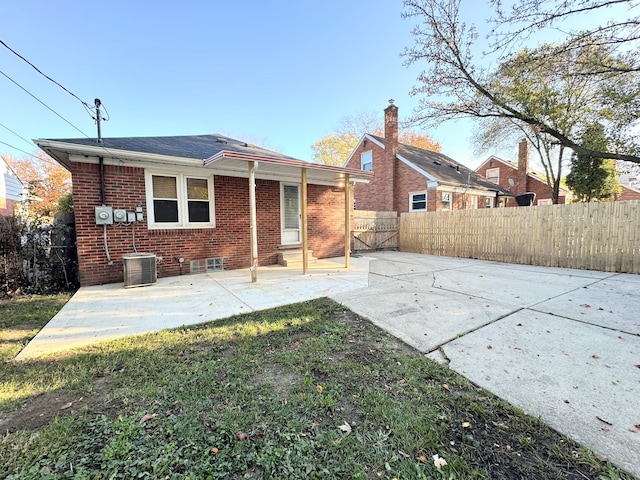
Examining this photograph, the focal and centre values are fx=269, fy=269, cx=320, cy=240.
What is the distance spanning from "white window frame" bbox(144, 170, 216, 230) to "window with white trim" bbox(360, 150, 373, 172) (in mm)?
11818

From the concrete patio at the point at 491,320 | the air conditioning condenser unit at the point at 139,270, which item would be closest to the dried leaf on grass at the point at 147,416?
the concrete patio at the point at 491,320

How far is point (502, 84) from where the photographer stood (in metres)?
8.88

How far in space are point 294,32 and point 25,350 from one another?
13436 millimetres

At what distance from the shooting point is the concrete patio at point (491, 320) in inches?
82.1

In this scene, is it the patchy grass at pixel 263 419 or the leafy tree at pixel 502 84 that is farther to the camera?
the leafy tree at pixel 502 84

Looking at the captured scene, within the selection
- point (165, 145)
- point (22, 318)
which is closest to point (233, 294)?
point (22, 318)

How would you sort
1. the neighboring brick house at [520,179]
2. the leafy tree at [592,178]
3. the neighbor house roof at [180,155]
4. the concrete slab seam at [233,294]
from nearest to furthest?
the concrete slab seam at [233,294]
the neighbor house roof at [180,155]
the leafy tree at [592,178]
the neighboring brick house at [520,179]

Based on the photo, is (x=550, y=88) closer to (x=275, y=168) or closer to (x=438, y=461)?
(x=275, y=168)

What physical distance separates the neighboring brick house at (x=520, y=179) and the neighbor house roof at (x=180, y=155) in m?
17.7

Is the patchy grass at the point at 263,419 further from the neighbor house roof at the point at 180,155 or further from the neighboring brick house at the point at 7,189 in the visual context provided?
the neighboring brick house at the point at 7,189

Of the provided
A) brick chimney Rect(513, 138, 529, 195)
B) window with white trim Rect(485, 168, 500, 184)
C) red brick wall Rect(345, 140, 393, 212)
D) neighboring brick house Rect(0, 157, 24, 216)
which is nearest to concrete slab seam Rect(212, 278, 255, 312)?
red brick wall Rect(345, 140, 393, 212)

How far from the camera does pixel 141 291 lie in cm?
535

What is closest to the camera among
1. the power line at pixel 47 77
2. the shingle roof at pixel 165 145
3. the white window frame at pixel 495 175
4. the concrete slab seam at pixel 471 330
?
the concrete slab seam at pixel 471 330

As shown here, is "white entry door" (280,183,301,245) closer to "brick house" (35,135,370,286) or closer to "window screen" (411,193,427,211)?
"brick house" (35,135,370,286)
